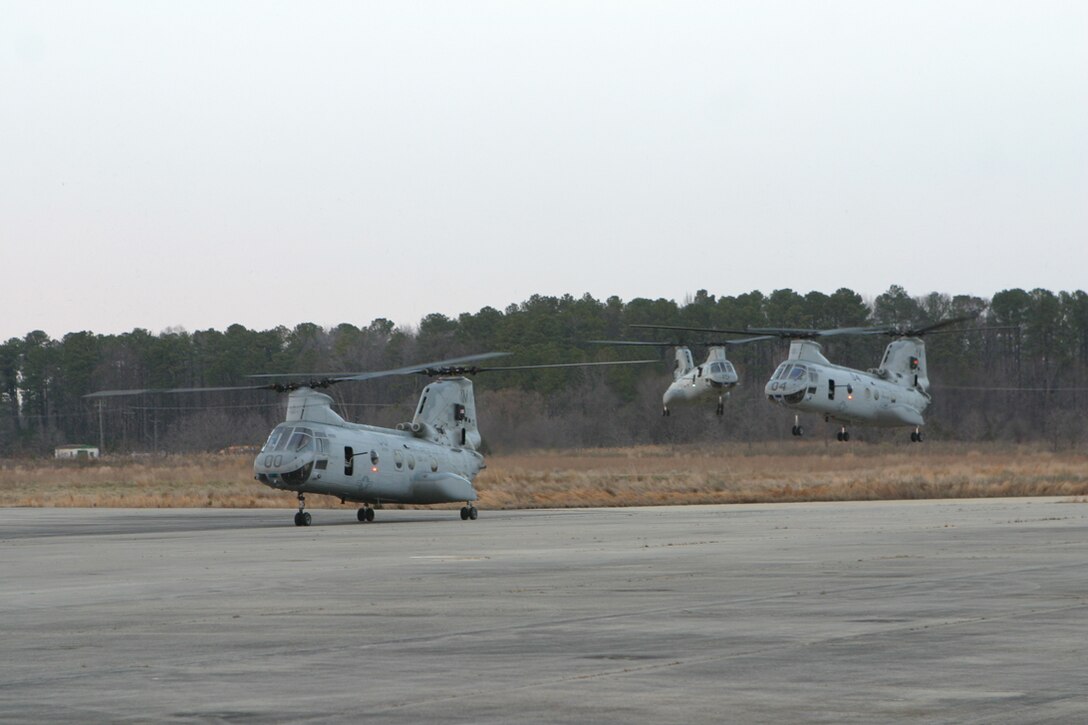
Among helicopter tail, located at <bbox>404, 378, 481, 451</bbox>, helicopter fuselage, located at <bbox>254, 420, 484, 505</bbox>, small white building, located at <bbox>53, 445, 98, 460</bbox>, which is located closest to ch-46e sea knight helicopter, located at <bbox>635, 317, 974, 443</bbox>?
helicopter tail, located at <bbox>404, 378, 481, 451</bbox>

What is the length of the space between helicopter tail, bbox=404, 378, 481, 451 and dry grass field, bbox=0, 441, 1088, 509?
10.5 meters

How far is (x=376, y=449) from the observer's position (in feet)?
148

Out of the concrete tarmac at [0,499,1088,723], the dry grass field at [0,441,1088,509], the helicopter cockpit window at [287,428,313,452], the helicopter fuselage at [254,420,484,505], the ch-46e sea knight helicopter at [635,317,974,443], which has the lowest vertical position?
the dry grass field at [0,441,1088,509]

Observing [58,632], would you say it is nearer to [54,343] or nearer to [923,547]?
[923,547]

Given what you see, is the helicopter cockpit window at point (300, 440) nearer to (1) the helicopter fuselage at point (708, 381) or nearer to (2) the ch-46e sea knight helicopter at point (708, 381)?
(2) the ch-46e sea knight helicopter at point (708, 381)

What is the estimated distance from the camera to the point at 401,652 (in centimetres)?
1405

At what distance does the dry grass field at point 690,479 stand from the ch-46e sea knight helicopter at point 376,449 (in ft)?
36.7

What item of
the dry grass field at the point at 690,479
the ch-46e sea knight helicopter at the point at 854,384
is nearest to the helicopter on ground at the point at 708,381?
the ch-46e sea knight helicopter at the point at 854,384

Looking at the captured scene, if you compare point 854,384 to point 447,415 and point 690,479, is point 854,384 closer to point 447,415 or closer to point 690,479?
point 690,479

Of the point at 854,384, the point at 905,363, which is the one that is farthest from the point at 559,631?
the point at 905,363

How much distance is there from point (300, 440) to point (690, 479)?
30.8 meters

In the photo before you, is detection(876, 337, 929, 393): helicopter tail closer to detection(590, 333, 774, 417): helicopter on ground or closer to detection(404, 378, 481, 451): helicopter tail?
detection(590, 333, 774, 417): helicopter on ground

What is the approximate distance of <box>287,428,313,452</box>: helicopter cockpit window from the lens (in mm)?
42438

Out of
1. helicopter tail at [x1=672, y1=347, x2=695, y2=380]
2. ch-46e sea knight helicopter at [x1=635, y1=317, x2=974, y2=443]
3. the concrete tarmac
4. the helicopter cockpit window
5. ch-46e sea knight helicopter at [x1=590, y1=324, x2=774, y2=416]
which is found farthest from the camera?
helicopter tail at [x1=672, y1=347, x2=695, y2=380]
